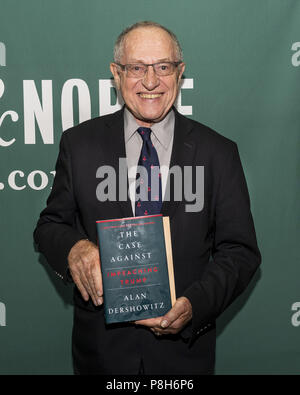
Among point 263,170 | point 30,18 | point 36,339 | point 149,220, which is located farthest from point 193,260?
point 30,18

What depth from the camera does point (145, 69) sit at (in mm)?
1319

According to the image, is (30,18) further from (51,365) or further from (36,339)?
(51,365)

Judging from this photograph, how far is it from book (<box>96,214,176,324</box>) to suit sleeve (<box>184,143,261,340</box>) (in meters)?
0.12

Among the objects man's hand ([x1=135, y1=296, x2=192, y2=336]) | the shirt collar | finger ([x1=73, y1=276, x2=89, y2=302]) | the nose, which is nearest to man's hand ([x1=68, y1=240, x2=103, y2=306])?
finger ([x1=73, y1=276, x2=89, y2=302])

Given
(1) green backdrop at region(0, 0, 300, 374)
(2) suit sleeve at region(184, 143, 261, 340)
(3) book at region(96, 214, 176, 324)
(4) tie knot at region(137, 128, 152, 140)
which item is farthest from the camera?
(1) green backdrop at region(0, 0, 300, 374)

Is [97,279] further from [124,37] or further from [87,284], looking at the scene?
[124,37]

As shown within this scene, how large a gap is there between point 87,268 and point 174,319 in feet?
0.88

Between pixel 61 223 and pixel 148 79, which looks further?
pixel 61 223

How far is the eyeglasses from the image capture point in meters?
1.32

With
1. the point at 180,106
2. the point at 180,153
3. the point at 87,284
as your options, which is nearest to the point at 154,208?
the point at 180,153

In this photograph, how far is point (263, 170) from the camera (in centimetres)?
188

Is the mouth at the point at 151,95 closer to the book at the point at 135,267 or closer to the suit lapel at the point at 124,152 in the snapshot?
the suit lapel at the point at 124,152

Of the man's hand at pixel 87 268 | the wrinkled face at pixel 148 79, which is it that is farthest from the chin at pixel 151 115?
the man's hand at pixel 87 268

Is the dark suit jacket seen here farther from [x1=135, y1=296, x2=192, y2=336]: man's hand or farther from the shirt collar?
[x1=135, y1=296, x2=192, y2=336]: man's hand
